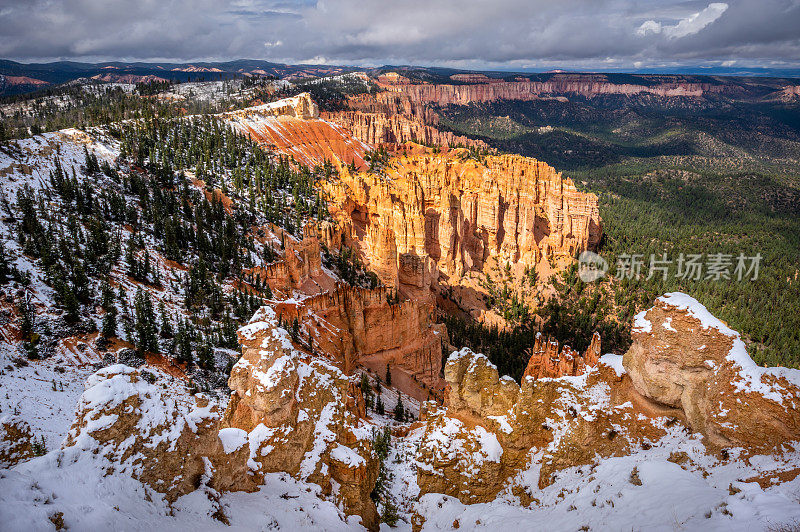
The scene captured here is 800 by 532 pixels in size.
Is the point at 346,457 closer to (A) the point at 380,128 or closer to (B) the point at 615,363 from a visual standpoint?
(B) the point at 615,363

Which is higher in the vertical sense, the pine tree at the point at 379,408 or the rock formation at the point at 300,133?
the rock formation at the point at 300,133

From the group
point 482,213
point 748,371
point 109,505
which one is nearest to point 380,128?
point 482,213

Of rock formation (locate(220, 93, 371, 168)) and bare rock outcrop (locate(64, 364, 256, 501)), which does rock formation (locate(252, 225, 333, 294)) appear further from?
rock formation (locate(220, 93, 371, 168))

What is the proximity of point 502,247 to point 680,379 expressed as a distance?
53.4 meters

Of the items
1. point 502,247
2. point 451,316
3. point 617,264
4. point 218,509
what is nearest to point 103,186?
point 451,316

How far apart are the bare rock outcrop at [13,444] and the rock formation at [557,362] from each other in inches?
843

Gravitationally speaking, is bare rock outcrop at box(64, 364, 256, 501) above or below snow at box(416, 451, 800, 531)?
above

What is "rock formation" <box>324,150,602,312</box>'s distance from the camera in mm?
62781

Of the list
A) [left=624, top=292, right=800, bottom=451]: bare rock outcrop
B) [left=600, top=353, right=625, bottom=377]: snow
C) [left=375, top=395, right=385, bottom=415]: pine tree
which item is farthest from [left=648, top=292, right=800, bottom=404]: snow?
[left=375, top=395, right=385, bottom=415]: pine tree

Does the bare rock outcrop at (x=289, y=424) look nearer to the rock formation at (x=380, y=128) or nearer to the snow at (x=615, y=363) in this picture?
the snow at (x=615, y=363)

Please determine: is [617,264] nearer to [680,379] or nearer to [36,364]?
[680,379]

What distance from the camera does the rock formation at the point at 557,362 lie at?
81.1 ft

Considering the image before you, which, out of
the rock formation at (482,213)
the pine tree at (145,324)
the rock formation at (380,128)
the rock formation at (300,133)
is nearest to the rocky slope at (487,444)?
the pine tree at (145,324)

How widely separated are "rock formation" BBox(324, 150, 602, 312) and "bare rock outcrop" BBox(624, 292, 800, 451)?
41.9 m
